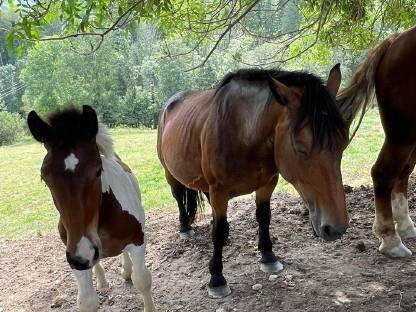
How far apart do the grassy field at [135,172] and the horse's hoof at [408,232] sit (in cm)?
229

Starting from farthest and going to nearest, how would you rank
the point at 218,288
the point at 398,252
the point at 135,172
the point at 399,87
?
the point at 135,172
the point at 398,252
the point at 218,288
the point at 399,87

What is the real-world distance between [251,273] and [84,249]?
6.04ft

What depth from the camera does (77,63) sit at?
44156mm

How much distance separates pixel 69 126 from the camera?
2.47 meters

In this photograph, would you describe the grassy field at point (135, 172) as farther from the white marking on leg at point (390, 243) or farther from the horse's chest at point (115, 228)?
the white marking on leg at point (390, 243)

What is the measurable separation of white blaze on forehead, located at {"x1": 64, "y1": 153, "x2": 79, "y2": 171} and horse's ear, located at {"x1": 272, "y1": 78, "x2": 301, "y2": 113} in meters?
1.23

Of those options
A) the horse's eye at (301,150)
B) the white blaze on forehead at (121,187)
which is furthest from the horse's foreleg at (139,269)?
the horse's eye at (301,150)

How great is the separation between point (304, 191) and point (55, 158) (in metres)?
1.49

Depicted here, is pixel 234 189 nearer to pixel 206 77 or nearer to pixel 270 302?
pixel 270 302

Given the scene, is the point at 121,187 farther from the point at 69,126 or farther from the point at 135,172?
the point at 135,172

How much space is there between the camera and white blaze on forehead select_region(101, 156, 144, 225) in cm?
290

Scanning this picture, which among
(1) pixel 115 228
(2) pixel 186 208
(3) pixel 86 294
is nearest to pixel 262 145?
(1) pixel 115 228

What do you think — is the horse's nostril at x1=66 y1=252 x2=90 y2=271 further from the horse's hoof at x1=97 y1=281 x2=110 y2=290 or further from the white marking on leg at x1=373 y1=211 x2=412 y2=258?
the white marking on leg at x1=373 y1=211 x2=412 y2=258

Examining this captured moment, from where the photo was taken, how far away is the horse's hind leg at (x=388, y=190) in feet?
11.3
